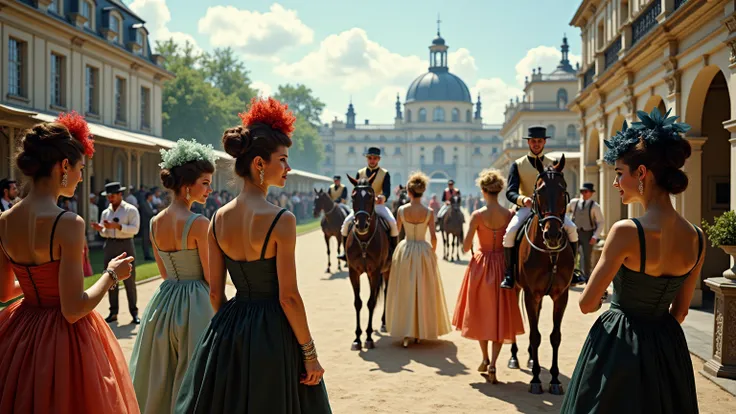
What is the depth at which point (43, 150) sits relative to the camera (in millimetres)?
3438

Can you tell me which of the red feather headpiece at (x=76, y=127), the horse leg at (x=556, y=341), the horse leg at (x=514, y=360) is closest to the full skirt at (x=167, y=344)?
the red feather headpiece at (x=76, y=127)

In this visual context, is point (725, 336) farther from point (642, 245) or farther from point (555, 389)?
point (642, 245)

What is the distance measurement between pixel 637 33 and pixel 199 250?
13692 mm

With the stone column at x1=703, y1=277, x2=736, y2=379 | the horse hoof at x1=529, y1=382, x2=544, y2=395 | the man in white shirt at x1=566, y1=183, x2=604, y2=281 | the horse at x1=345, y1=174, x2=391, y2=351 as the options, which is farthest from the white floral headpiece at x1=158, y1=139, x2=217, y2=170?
the man in white shirt at x1=566, y1=183, x2=604, y2=281

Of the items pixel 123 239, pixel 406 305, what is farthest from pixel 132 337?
pixel 406 305

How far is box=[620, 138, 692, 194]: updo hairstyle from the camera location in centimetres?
331

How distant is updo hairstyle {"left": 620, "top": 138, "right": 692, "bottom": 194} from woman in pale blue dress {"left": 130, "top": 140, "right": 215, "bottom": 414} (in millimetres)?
3004

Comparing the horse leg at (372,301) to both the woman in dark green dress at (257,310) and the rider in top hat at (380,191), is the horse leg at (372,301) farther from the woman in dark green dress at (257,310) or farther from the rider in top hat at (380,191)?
the woman in dark green dress at (257,310)

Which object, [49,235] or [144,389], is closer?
[49,235]

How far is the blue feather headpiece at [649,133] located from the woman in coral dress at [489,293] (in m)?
3.51

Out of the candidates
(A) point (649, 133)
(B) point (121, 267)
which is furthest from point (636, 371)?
(B) point (121, 267)

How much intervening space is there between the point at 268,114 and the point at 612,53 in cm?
1698

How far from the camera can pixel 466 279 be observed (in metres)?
7.35

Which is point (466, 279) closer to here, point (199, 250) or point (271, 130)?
point (199, 250)
